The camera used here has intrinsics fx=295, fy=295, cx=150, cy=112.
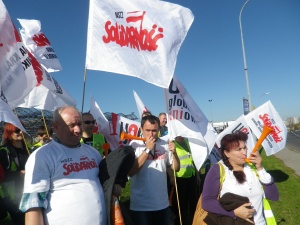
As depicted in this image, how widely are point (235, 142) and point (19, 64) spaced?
224cm

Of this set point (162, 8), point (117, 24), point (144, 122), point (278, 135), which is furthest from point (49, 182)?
point (278, 135)

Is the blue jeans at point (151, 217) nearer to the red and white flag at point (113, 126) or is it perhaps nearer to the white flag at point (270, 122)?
the red and white flag at point (113, 126)

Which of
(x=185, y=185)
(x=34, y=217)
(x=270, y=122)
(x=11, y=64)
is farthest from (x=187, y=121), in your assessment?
(x=270, y=122)

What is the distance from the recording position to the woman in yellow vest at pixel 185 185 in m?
4.66

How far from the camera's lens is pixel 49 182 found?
1.90m

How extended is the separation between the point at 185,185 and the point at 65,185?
3.14 meters

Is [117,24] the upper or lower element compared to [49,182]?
upper

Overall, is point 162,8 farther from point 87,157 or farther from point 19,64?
point 87,157

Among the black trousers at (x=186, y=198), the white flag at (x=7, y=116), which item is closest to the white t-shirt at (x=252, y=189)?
the white flag at (x=7, y=116)

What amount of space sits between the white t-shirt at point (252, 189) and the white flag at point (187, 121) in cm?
119

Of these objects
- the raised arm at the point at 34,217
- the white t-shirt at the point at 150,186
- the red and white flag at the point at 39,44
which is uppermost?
the red and white flag at the point at 39,44

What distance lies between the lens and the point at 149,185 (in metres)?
3.06

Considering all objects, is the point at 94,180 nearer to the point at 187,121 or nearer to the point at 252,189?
the point at 252,189

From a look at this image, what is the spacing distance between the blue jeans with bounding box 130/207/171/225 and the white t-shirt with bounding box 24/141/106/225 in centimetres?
106
